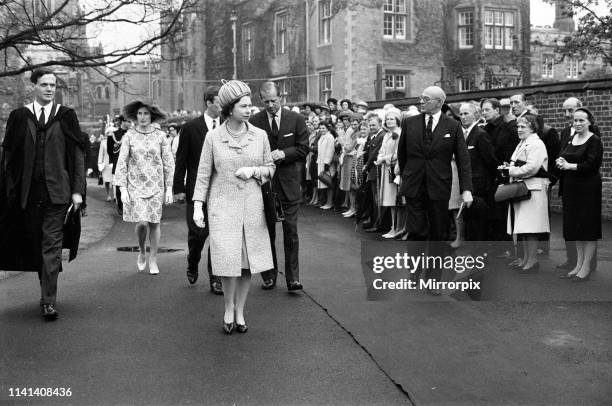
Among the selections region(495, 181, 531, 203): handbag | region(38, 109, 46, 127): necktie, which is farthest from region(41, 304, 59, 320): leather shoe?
region(495, 181, 531, 203): handbag

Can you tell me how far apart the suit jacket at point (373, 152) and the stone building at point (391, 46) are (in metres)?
19.5

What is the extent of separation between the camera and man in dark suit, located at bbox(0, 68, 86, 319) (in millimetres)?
7715

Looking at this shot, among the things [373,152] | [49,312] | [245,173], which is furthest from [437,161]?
[373,152]

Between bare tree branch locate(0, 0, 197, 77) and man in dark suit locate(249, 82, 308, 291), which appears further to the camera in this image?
bare tree branch locate(0, 0, 197, 77)

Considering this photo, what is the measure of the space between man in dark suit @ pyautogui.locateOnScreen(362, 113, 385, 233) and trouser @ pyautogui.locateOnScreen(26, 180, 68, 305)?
7.46 m

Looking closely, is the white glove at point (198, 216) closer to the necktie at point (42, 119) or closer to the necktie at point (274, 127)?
the necktie at point (42, 119)

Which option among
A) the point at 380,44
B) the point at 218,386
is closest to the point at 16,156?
the point at 218,386

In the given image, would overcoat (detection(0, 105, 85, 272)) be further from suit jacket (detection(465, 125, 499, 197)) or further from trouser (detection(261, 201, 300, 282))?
suit jacket (detection(465, 125, 499, 197))

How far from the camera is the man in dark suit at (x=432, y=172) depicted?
883 centimetres

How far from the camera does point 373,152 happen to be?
14.7 meters

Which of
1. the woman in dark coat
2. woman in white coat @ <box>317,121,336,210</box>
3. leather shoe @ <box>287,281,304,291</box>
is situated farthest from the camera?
woman in white coat @ <box>317,121,336,210</box>

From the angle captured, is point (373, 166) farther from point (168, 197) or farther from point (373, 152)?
point (168, 197)

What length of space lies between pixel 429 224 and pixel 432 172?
527 millimetres

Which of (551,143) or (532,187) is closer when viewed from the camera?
(532,187)
